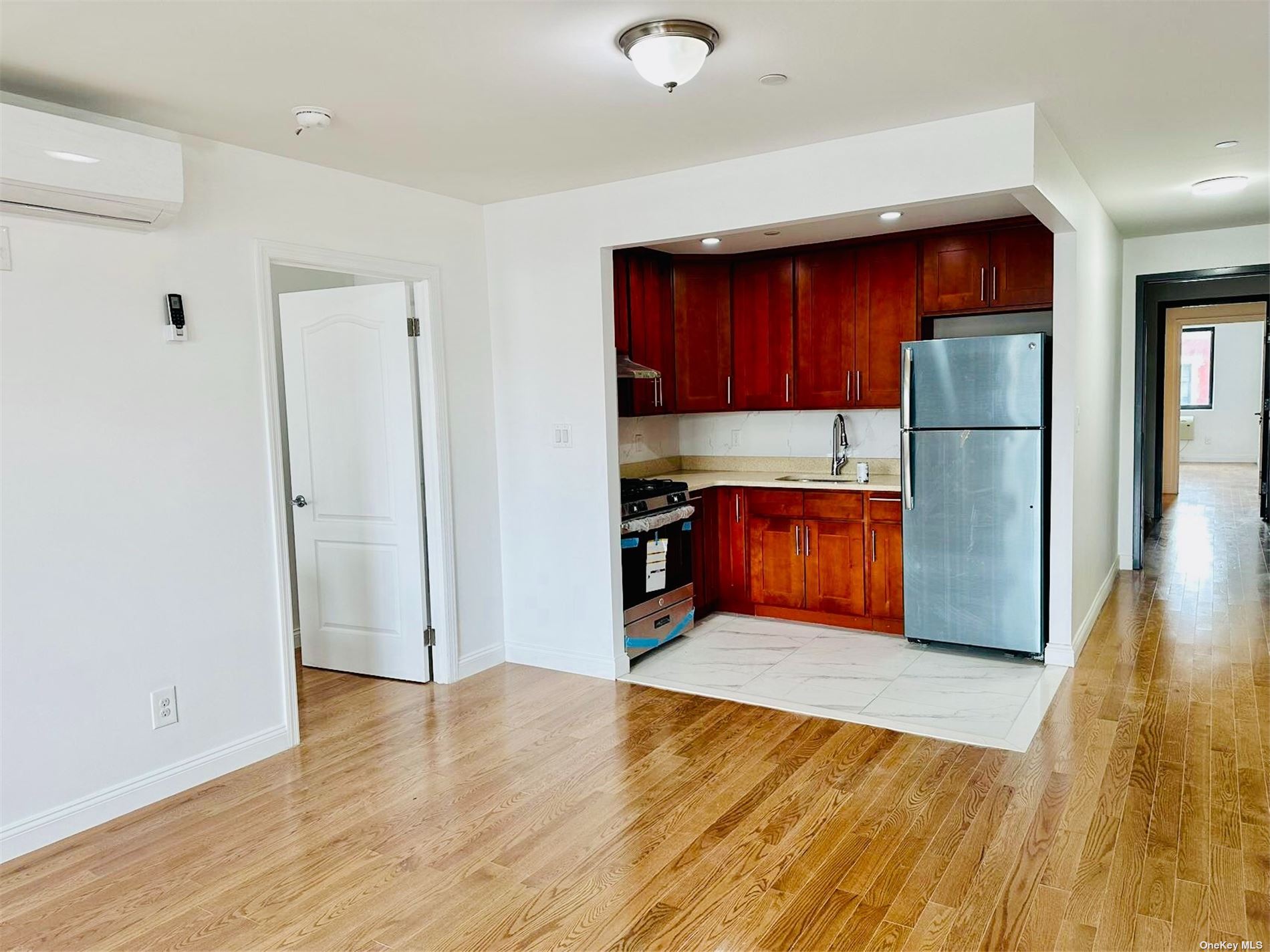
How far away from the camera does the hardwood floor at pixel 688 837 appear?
2.27 metres

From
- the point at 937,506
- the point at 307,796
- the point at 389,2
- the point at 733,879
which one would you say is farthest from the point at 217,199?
the point at 937,506

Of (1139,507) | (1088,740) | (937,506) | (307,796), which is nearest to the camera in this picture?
(307,796)

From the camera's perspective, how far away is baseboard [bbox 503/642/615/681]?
434 cm

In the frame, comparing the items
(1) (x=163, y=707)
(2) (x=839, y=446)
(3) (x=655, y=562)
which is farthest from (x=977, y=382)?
(1) (x=163, y=707)

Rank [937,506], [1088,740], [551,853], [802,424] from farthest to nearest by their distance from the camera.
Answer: [802,424]
[937,506]
[1088,740]
[551,853]

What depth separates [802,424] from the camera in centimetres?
574

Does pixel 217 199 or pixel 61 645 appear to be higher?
pixel 217 199

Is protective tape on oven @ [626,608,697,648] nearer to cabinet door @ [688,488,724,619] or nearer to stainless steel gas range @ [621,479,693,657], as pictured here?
→ stainless steel gas range @ [621,479,693,657]

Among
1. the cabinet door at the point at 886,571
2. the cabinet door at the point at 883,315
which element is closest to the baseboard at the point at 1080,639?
the cabinet door at the point at 886,571

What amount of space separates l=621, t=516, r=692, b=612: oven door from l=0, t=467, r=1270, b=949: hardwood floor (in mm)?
652

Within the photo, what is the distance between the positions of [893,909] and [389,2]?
268cm

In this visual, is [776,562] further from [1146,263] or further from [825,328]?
[1146,263]

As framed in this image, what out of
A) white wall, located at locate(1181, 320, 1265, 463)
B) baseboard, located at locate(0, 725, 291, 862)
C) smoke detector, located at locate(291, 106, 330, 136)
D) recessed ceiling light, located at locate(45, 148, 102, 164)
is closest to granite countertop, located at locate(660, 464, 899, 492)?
baseboard, located at locate(0, 725, 291, 862)

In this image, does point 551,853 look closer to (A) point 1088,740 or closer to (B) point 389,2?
(A) point 1088,740
